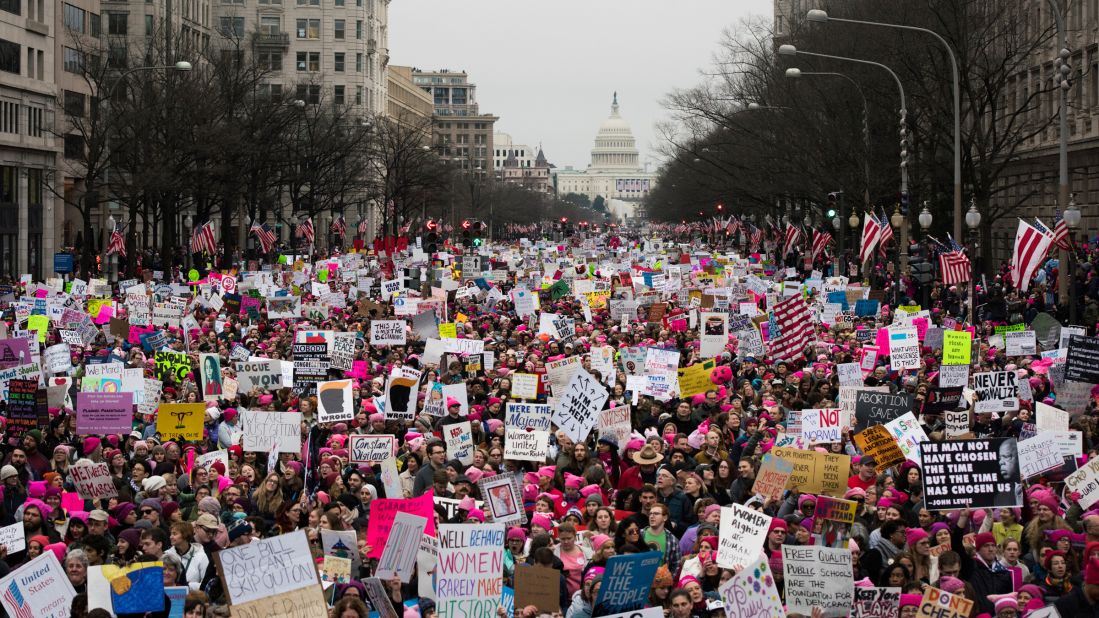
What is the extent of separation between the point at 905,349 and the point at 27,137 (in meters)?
47.7

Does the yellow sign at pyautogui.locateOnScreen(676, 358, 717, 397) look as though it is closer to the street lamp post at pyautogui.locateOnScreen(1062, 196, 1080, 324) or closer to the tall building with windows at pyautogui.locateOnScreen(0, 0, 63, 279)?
the street lamp post at pyautogui.locateOnScreen(1062, 196, 1080, 324)

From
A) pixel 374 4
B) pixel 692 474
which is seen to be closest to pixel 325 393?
pixel 692 474

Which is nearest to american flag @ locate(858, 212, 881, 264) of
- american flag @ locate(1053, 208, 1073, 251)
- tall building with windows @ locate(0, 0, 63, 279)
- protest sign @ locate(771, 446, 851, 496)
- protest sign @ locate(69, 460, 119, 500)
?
american flag @ locate(1053, 208, 1073, 251)

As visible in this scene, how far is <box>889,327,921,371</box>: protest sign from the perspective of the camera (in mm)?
22547

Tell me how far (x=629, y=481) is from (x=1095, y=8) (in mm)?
35753

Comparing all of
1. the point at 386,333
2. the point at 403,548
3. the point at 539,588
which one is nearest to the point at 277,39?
the point at 386,333

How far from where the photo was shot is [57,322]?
29.4m

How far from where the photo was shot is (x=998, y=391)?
1789cm

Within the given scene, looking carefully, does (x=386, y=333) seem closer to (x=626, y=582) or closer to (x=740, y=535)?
(x=740, y=535)

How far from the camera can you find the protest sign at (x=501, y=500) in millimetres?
13484

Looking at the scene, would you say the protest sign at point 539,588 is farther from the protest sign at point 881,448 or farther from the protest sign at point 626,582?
the protest sign at point 881,448

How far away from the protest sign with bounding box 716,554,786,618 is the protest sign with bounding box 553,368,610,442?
7.16 metres

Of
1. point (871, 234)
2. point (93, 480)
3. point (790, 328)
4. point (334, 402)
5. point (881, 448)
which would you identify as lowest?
point (93, 480)

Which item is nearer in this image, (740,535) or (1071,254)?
(740,535)
